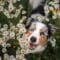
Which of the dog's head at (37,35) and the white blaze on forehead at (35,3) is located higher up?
the white blaze on forehead at (35,3)

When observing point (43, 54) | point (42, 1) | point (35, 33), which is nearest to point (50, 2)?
point (42, 1)

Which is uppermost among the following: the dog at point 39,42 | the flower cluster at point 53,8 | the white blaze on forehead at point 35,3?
the white blaze on forehead at point 35,3

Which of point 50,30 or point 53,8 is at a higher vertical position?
point 53,8

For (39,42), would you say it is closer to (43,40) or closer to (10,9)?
(43,40)

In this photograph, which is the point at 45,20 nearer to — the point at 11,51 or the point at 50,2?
the point at 50,2

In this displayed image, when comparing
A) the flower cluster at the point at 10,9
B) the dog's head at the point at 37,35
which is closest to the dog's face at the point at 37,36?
the dog's head at the point at 37,35

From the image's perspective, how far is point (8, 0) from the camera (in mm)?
1102

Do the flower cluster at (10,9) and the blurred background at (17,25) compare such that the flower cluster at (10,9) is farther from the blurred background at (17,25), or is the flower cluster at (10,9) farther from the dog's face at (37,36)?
the dog's face at (37,36)

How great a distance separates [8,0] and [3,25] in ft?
0.47

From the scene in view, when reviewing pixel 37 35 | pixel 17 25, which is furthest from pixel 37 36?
pixel 17 25

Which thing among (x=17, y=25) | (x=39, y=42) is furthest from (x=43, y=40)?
(x=17, y=25)

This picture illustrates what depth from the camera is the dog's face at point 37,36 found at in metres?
1.09

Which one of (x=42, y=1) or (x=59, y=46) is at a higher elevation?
(x=42, y=1)

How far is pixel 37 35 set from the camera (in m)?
1.10
